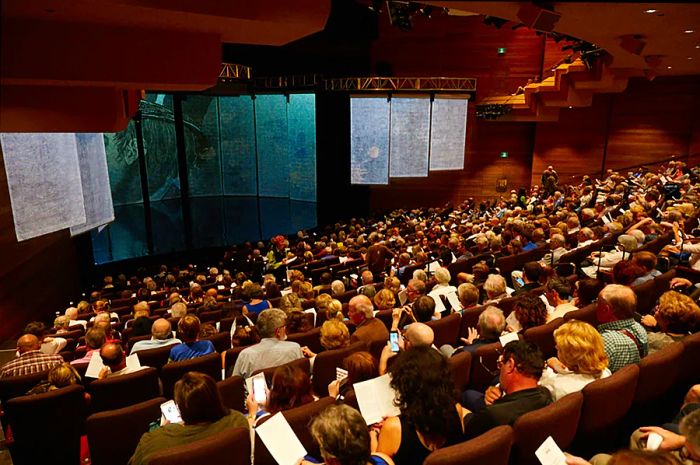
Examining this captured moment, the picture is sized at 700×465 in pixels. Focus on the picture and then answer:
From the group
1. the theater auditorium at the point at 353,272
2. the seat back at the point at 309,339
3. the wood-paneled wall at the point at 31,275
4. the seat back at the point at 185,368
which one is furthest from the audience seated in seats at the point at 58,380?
the wood-paneled wall at the point at 31,275

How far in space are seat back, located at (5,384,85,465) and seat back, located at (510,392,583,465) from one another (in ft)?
9.90

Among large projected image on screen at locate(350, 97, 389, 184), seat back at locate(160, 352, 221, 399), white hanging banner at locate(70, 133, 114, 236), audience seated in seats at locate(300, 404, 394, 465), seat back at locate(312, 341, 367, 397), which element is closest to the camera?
audience seated in seats at locate(300, 404, 394, 465)

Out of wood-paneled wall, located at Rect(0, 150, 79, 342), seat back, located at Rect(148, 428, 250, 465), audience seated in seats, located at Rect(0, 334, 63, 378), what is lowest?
wood-paneled wall, located at Rect(0, 150, 79, 342)

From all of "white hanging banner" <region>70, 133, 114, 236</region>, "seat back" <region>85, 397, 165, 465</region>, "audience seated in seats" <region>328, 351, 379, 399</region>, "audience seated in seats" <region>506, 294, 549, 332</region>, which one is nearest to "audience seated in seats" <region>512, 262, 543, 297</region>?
"audience seated in seats" <region>506, 294, 549, 332</region>

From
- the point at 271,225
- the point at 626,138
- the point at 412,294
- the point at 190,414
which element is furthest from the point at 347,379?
the point at 626,138

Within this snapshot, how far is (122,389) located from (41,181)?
5972 millimetres

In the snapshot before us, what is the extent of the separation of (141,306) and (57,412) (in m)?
3.13

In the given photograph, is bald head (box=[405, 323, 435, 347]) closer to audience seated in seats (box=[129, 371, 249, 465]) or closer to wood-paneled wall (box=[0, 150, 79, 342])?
audience seated in seats (box=[129, 371, 249, 465])

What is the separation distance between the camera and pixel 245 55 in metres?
17.5

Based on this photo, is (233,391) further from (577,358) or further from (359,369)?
(577,358)

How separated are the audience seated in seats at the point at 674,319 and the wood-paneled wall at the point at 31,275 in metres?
9.15

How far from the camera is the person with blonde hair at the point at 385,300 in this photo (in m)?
5.19

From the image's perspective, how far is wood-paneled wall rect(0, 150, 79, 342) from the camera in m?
8.20

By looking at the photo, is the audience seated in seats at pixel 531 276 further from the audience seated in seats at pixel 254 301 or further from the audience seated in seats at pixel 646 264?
the audience seated in seats at pixel 254 301
